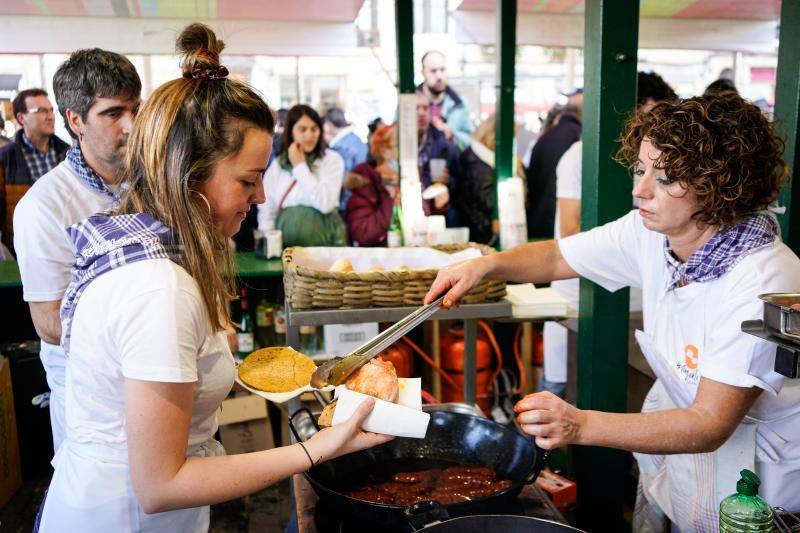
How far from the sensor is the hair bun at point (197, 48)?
53.1 inches

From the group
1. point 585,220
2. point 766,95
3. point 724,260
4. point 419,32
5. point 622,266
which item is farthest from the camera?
point 766,95

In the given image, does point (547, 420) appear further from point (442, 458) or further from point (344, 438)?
point (442, 458)

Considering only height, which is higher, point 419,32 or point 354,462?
point 419,32

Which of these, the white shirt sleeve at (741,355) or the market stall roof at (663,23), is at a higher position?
the market stall roof at (663,23)

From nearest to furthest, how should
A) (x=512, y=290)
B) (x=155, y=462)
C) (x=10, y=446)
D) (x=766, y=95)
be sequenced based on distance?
(x=155, y=462), (x=512, y=290), (x=10, y=446), (x=766, y=95)

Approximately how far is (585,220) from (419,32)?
226 inches

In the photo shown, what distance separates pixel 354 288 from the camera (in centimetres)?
239

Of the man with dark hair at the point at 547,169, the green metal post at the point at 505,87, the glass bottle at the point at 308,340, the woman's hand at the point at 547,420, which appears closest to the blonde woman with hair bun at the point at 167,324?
the woman's hand at the point at 547,420

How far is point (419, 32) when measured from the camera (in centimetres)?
764

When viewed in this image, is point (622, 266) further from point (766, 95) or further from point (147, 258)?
point (766, 95)

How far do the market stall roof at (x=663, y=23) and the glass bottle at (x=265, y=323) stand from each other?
415 centimetres

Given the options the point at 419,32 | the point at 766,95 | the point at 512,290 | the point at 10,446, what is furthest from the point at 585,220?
the point at 766,95

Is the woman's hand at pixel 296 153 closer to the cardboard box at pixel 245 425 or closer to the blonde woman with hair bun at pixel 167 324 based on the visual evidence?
the cardboard box at pixel 245 425

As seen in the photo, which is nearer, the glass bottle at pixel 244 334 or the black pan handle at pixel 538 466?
the black pan handle at pixel 538 466
